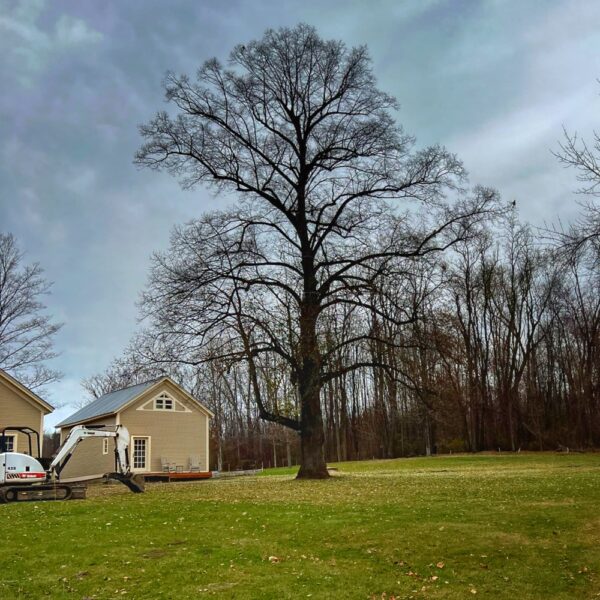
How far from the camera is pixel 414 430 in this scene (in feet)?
186

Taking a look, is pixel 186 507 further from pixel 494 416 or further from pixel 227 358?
pixel 494 416

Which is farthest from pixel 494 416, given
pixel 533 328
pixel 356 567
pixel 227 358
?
pixel 356 567

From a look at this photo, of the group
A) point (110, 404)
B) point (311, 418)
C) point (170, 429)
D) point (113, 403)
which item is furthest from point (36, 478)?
point (110, 404)

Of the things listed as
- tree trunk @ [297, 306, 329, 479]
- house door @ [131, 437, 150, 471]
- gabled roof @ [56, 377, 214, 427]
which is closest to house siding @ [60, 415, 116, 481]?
gabled roof @ [56, 377, 214, 427]

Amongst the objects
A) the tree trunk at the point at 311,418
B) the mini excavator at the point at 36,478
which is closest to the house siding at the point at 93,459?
the tree trunk at the point at 311,418

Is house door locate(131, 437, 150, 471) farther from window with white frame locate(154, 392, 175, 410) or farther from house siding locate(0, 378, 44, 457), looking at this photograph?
house siding locate(0, 378, 44, 457)

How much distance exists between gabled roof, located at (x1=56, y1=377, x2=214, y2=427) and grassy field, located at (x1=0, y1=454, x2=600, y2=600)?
19.7 metres

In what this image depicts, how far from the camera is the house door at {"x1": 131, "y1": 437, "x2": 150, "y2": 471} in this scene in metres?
34.2

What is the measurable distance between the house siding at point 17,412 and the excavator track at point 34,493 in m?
11.7

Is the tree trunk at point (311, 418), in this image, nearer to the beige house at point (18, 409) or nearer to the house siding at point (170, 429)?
the beige house at point (18, 409)

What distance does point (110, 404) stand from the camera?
36.7 metres

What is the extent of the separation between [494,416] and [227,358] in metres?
31.4

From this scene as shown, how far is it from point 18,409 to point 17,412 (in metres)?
0.14

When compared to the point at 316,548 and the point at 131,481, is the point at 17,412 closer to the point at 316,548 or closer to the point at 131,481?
the point at 131,481
